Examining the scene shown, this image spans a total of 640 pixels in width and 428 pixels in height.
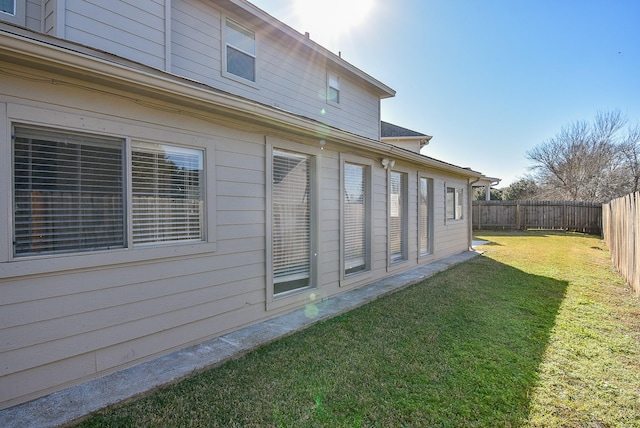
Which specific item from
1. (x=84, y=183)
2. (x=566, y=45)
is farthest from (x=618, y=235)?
(x=84, y=183)

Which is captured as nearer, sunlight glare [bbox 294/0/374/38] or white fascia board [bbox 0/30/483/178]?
white fascia board [bbox 0/30/483/178]

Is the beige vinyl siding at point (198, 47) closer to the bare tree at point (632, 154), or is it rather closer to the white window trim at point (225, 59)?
the white window trim at point (225, 59)

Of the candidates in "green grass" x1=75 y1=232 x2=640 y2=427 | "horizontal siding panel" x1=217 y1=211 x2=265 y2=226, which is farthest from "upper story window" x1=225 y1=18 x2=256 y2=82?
"green grass" x1=75 y1=232 x2=640 y2=427

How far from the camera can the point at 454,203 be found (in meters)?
10.4

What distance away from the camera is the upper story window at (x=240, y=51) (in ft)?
18.9

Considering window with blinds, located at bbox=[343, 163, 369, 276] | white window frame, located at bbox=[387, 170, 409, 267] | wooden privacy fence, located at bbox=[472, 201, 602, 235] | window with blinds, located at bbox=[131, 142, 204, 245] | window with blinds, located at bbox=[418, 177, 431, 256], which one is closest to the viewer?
window with blinds, located at bbox=[131, 142, 204, 245]

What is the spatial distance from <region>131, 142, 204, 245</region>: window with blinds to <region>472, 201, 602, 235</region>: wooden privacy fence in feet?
62.4

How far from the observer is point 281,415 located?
8.05ft

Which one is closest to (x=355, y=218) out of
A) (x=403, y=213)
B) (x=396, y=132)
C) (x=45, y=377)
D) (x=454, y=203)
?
(x=403, y=213)

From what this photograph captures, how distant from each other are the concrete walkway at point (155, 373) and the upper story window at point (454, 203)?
610cm

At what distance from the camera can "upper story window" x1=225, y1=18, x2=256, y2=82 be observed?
18.9 feet

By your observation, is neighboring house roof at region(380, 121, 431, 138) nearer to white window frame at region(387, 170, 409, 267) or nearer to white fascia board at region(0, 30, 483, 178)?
white window frame at region(387, 170, 409, 267)

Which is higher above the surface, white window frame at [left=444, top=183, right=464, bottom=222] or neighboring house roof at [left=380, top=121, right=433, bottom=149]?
neighboring house roof at [left=380, top=121, right=433, bottom=149]

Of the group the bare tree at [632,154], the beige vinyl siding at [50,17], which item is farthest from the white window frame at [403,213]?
the bare tree at [632,154]
